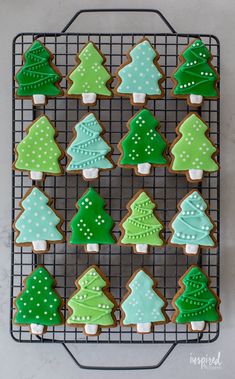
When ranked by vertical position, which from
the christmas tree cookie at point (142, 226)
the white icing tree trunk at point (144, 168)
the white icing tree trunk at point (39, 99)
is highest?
the white icing tree trunk at point (39, 99)

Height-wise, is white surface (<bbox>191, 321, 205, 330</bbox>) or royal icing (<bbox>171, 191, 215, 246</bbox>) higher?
royal icing (<bbox>171, 191, 215, 246</bbox>)

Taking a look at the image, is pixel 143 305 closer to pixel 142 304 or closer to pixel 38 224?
pixel 142 304

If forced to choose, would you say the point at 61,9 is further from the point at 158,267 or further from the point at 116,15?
the point at 158,267

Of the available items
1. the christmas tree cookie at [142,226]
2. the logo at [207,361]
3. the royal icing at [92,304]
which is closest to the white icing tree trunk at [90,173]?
the christmas tree cookie at [142,226]

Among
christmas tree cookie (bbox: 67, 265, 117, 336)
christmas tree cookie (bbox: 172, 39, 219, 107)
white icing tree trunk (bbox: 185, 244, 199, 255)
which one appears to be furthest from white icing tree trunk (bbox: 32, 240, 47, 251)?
christmas tree cookie (bbox: 172, 39, 219, 107)

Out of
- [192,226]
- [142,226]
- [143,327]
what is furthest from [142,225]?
[143,327]

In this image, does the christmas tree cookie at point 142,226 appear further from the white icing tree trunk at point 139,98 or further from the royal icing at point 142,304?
the white icing tree trunk at point 139,98

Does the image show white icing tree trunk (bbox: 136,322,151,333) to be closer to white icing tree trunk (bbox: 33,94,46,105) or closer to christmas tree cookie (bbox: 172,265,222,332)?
christmas tree cookie (bbox: 172,265,222,332)
